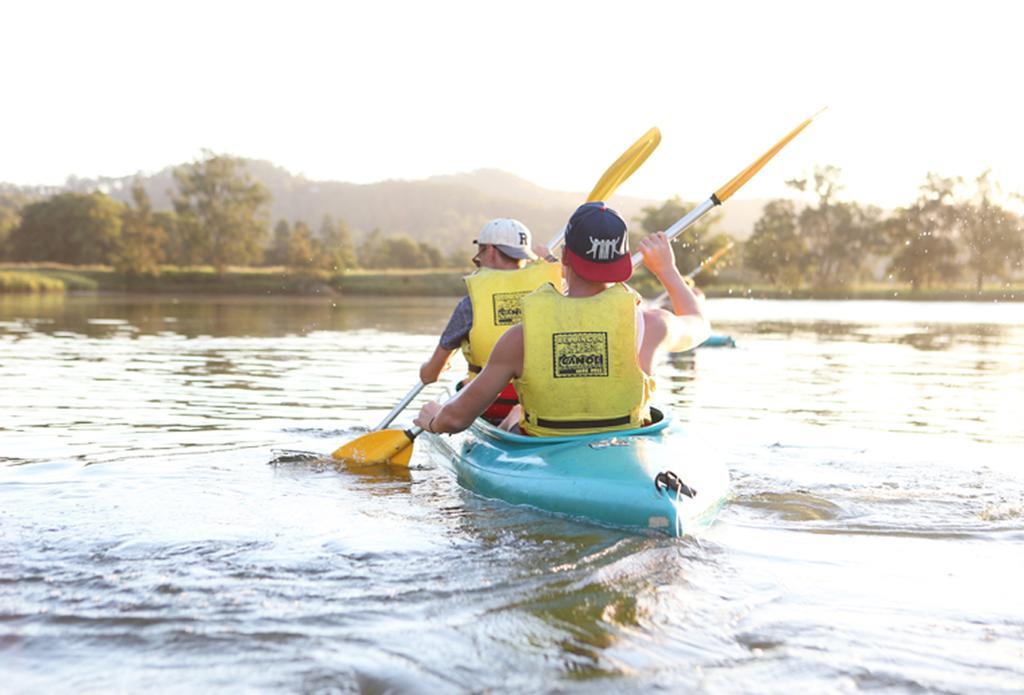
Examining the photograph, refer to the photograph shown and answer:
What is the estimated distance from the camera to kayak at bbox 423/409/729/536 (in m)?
4.80

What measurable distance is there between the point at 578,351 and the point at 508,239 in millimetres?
1960

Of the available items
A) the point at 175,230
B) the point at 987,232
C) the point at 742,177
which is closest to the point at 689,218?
the point at 742,177

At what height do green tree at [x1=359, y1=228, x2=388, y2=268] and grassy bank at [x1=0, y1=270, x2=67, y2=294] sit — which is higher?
green tree at [x1=359, y1=228, x2=388, y2=268]

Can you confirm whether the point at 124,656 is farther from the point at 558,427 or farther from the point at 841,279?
the point at 841,279

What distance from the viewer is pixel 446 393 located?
7453 mm

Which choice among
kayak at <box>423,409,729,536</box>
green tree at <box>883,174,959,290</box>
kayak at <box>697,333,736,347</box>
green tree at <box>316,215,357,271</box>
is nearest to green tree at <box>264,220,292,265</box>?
green tree at <box>316,215,357,271</box>

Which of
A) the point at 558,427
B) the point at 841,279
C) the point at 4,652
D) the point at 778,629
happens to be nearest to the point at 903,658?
the point at 778,629

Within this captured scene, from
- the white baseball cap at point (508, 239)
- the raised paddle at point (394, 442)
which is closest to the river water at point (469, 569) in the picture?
the raised paddle at point (394, 442)

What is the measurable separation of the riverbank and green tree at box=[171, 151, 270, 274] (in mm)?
Answer: 9760

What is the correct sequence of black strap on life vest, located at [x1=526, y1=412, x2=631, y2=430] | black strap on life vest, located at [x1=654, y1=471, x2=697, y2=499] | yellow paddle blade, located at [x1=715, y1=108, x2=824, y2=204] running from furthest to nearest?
yellow paddle blade, located at [x1=715, y1=108, x2=824, y2=204] < black strap on life vest, located at [x1=526, y1=412, x2=631, y2=430] < black strap on life vest, located at [x1=654, y1=471, x2=697, y2=499]

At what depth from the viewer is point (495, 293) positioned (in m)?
6.67

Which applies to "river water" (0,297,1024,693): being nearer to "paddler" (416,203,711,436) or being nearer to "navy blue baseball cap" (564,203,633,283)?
"paddler" (416,203,711,436)

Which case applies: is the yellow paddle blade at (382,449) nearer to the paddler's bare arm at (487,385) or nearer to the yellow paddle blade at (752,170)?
the paddler's bare arm at (487,385)

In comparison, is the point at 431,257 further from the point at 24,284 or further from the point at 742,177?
the point at 742,177
